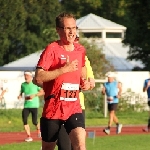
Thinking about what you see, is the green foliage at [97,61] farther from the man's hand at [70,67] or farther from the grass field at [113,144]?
the man's hand at [70,67]

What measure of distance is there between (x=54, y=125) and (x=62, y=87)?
51cm

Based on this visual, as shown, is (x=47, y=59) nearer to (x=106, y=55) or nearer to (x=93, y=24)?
(x=106, y=55)

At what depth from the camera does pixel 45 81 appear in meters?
9.50

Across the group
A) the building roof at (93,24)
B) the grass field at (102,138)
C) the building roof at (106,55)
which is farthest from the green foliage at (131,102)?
the building roof at (93,24)

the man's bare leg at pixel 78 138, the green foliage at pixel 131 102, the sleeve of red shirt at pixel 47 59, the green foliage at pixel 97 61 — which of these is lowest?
the green foliage at pixel 131 102

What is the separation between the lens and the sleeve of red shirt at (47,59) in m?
9.55

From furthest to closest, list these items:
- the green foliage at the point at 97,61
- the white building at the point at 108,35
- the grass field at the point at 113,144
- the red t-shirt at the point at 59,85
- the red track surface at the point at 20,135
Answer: the white building at the point at 108,35
the green foliage at the point at 97,61
the red track surface at the point at 20,135
the grass field at the point at 113,144
the red t-shirt at the point at 59,85

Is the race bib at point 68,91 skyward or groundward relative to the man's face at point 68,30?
groundward

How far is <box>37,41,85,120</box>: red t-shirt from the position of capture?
9609 millimetres

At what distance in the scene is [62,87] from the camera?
9672mm

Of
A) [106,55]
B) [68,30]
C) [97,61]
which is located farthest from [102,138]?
[106,55]

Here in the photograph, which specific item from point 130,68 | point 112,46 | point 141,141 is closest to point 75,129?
point 141,141

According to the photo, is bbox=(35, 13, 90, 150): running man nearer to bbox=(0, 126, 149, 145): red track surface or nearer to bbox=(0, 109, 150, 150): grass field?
bbox=(0, 109, 150, 150): grass field

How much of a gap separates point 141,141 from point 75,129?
1178 centimetres
